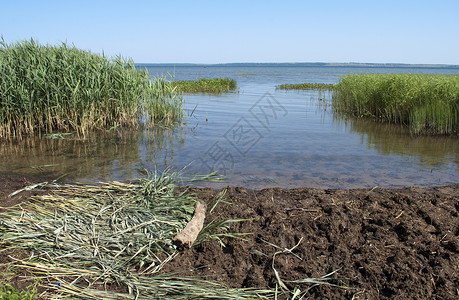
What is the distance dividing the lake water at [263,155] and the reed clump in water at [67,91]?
74cm

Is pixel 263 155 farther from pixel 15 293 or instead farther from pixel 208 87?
pixel 208 87

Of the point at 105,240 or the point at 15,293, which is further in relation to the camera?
the point at 105,240

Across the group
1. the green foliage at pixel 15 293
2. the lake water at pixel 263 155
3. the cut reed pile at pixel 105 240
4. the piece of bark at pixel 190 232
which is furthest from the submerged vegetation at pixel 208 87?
the green foliage at pixel 15 293

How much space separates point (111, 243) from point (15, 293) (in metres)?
1.08

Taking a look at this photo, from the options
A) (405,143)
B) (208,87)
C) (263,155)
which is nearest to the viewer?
(263,155)

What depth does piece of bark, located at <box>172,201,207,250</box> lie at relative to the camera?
370 cm

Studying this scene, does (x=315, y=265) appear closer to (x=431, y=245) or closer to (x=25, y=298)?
(x=431, y=245)

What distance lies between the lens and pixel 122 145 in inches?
384

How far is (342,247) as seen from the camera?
371 cm

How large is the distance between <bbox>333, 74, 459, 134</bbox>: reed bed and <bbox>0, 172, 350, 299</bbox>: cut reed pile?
9.23 metres

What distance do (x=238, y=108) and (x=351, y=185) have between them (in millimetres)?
11566

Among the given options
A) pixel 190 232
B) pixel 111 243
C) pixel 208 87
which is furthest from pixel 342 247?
pixel 208 87

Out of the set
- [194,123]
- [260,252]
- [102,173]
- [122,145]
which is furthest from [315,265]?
[194,123]

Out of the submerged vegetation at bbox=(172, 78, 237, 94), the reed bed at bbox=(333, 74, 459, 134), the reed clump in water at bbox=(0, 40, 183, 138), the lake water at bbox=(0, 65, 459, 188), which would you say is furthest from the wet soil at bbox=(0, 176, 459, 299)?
the submerged vegetation at bbox=(172, 78, 237, 94)
